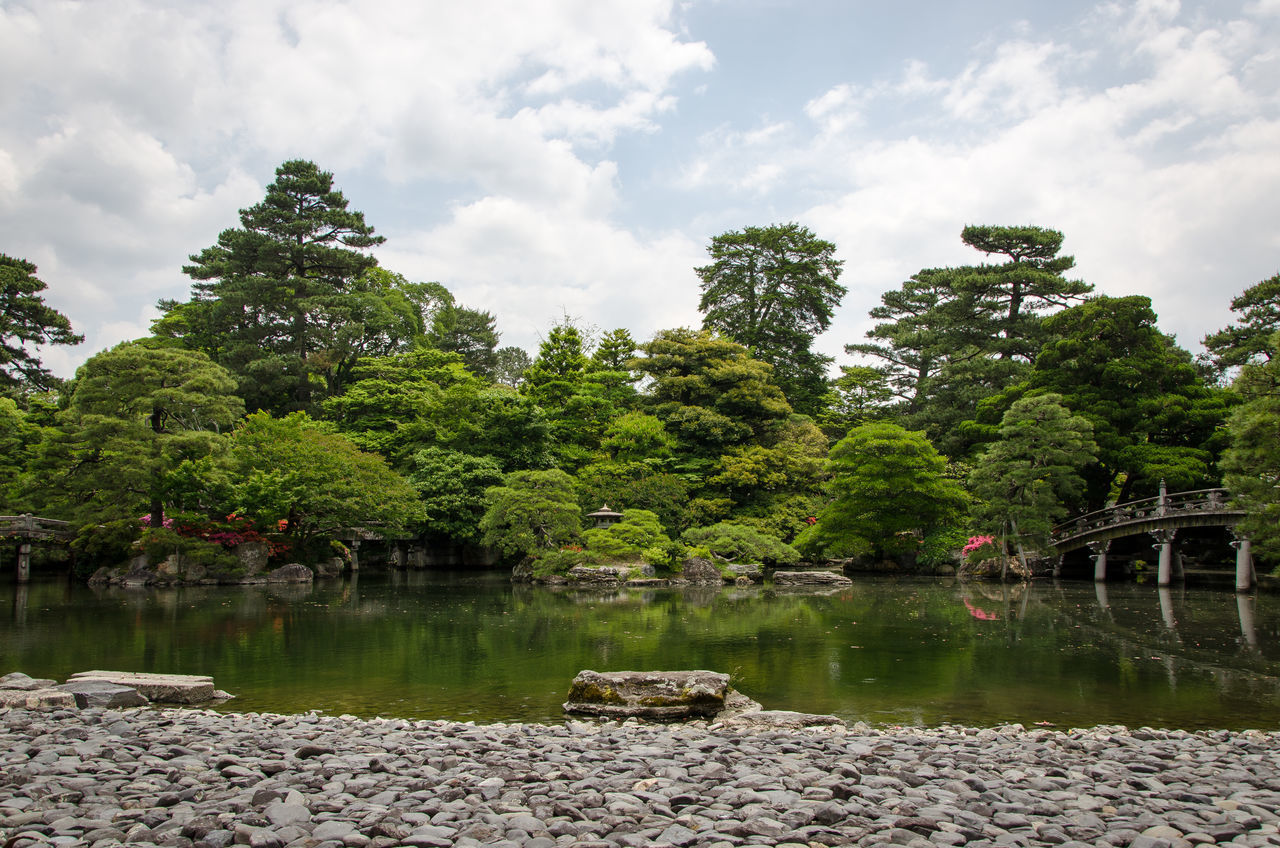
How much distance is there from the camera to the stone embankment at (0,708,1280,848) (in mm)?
3277

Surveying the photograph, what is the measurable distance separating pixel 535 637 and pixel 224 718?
5.84 metres

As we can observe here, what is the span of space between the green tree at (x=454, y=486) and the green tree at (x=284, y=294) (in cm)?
1117

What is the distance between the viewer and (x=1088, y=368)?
24.5 m

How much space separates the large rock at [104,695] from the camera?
634cm

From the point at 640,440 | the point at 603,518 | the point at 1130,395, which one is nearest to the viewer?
the point at 603,518

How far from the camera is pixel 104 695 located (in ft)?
21.0

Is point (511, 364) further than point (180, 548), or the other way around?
point (511, 364)

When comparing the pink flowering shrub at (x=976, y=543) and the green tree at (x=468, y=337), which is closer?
the pink flowering shrub at (x=976, y=543)

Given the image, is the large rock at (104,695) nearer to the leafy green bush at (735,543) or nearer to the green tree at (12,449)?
the leafy green bush at (735,543)

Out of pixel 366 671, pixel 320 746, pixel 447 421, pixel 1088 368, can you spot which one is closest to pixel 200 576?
pixel 447 421

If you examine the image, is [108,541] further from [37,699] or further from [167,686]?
[37,699]

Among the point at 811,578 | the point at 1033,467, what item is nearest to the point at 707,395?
the point at 811,578

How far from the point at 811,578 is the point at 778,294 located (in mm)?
18814

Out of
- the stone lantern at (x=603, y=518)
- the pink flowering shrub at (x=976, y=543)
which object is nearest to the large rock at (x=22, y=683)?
the stone lantern at (x=603, y=518)
